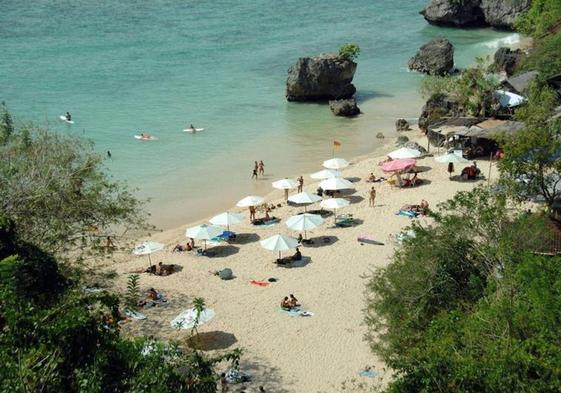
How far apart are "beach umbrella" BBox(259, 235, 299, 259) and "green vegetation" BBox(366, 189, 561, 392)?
565 cm

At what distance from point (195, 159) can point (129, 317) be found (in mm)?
16968

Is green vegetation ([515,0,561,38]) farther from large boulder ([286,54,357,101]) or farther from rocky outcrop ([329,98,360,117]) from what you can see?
rocky outcrop ([329,98,360,117])

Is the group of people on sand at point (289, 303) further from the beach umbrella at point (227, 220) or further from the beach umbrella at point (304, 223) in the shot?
the beach umbrella at point (227, 220)

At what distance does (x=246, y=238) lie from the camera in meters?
25.2

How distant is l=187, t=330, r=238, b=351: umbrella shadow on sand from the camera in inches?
707

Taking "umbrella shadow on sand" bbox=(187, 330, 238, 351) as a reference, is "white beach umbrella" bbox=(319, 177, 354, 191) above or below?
above

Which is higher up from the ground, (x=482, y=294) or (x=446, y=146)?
(x=482, y=294)

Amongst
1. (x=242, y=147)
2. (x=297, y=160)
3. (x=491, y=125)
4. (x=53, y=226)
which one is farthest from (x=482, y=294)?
(x=242, y=147)

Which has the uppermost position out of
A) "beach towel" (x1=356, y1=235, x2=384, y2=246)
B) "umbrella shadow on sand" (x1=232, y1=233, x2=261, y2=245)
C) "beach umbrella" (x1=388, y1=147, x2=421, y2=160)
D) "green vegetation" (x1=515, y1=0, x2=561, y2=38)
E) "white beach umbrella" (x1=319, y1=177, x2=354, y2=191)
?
"green vegetation" (x1=515, y1=0, x2=561, y2=38)

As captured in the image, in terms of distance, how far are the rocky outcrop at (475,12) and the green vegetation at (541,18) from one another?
10.1 metres

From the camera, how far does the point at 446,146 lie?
33250 millimetres

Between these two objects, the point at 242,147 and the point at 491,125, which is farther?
the point at 242,147

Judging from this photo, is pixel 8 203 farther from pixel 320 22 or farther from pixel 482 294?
pixel 320 22

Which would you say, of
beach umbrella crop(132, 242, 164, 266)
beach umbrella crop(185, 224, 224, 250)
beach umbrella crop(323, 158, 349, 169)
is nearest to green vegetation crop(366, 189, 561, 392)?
beach umbrella crop(185, 224, 224, 250)
